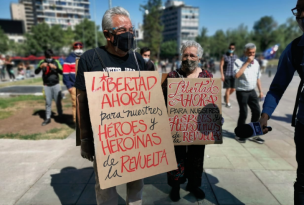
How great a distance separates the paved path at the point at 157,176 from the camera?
261 centimetres

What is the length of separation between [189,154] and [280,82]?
1300 millimetres

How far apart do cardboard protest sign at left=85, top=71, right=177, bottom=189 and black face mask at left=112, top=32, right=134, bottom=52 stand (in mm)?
281

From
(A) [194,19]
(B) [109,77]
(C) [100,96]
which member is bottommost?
(C) [100,96]

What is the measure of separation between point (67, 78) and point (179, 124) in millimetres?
3613

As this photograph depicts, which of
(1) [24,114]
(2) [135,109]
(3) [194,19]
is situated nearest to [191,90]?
(2) [135,109]

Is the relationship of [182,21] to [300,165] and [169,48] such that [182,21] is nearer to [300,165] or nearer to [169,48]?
[169,48]

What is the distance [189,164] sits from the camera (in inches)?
104

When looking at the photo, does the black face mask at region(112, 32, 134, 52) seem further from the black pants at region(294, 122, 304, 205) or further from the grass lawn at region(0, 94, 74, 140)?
the grass lawn at region(0, 94, 74, 140)

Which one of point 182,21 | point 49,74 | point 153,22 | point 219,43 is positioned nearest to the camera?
point 49,74

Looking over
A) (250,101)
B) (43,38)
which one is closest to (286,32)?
(43,38)

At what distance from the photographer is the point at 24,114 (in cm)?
678

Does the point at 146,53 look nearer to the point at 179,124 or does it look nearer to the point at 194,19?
the point at 179,124

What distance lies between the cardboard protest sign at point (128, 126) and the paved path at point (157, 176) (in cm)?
101

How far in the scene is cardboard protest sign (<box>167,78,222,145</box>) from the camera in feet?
7.47
